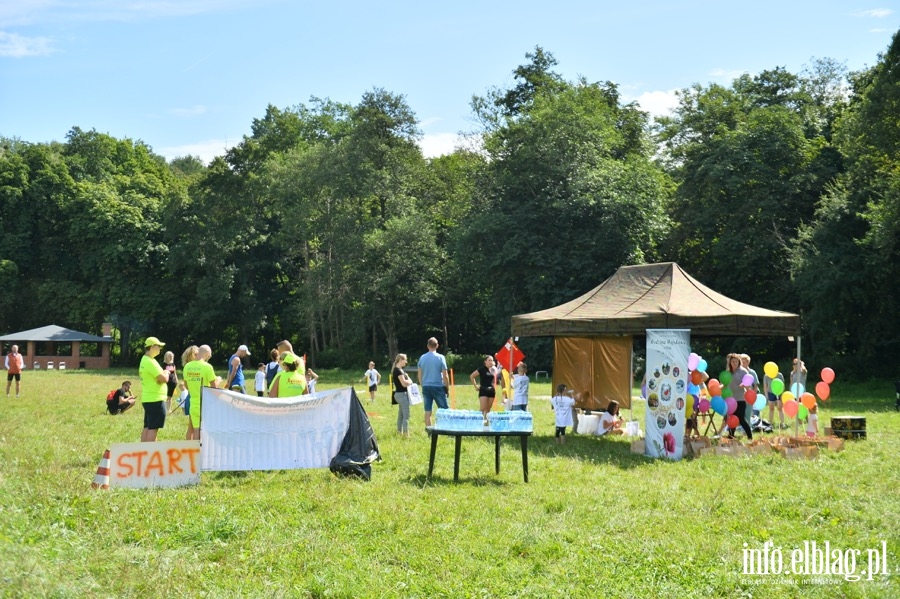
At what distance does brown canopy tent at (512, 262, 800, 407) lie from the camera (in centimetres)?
1368

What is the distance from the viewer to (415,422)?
58.6 ft

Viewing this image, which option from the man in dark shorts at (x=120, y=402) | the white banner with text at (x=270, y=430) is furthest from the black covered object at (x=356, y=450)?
the man in dark shorts at (x=120, y=402)

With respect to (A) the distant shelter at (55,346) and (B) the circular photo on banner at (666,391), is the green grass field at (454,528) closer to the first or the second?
(B) the circular photo on banner at (666,391)

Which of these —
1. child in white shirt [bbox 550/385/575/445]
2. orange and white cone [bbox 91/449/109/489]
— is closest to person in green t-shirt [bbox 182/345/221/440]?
orange and white cone [bbox 91/449/109/489]

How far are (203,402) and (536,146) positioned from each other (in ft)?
99.4

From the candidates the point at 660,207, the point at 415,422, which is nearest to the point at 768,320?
the point at 415,422

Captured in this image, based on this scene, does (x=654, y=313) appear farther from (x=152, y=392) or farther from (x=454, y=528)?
(x=152, y=392)

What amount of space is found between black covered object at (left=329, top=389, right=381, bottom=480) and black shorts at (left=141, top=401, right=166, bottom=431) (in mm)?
2560

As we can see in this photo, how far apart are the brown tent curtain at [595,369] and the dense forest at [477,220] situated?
16288 mm

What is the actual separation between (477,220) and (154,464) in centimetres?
3002

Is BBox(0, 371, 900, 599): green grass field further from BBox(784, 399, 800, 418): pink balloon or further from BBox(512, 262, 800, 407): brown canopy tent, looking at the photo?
BBox(512, 262, 800, 407): brown canopy tent

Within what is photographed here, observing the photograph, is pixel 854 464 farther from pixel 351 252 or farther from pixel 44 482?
pixel 351 252

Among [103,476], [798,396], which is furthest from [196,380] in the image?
[798,396]

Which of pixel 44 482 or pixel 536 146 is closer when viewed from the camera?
pixel 44 482
